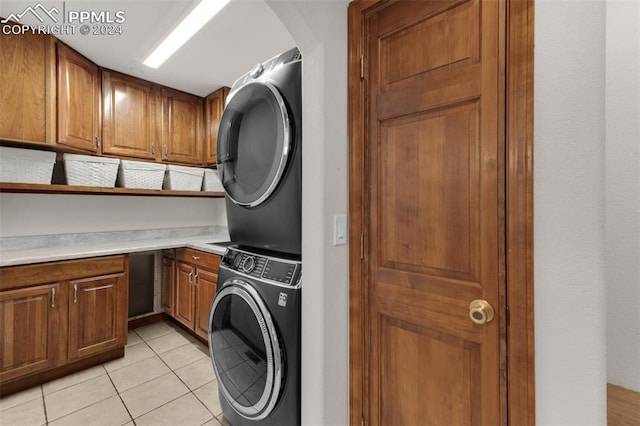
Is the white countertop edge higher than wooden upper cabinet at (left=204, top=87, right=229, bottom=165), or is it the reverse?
wooden upper cabinet at (left=204, top=87, right=229, bottom=165)

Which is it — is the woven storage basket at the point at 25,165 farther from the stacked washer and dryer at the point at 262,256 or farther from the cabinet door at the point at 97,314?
the stacked washer and dryer at the point at 262,256

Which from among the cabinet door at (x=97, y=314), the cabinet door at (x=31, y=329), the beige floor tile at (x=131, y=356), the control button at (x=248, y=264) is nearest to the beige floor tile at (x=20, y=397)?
the cabinet door at (x=31, y=329)

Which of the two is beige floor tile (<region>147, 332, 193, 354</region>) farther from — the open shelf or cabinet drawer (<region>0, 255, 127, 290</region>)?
the open shelf

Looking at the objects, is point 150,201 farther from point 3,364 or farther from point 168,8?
point 168,8

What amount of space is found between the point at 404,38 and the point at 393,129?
1.04ft

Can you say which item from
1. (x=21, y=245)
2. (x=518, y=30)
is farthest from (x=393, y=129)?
(x=21, y=245)

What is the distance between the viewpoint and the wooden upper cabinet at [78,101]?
7.07ft

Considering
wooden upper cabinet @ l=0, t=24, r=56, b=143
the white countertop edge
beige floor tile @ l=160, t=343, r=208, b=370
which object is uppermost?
wooden upper cabinet @ l=0, t=24, r=56, b=143

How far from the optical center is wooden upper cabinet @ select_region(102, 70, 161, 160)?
8.26ft

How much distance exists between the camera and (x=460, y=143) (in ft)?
2.91

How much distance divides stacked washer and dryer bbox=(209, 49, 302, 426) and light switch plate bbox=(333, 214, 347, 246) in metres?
0.18

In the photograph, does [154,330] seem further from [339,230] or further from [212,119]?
[339,230]

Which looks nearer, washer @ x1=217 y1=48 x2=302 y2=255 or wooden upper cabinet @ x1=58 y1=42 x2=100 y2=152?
washer @ x1=217 y1=48 x2=302 y2=255

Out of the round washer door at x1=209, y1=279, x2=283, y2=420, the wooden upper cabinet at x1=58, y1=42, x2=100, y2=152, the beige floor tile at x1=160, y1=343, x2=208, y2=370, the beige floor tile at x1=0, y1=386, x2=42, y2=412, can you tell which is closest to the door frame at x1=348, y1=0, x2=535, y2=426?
the round washer door at x1=209, y1=279, x2=283, y2=420
